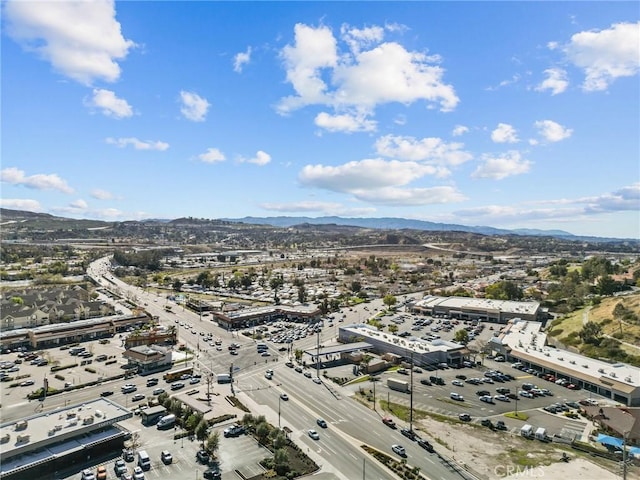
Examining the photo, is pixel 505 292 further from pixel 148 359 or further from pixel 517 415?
pixel 148 359

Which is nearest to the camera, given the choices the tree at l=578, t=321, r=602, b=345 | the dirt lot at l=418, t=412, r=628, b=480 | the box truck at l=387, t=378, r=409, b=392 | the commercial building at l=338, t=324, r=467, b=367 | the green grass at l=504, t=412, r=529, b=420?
the dirt lot at l=418, t=412, r=628, b=480

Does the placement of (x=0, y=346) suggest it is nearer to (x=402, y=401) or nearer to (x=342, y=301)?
(x=402, y=401)

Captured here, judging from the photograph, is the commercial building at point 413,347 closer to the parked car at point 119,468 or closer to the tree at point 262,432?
the tree at point 262,432

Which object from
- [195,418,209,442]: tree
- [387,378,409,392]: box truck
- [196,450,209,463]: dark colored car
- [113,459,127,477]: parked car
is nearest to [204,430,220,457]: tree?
[196,450,209,463]: dark colored car

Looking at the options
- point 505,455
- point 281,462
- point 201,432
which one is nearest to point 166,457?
point 201,432

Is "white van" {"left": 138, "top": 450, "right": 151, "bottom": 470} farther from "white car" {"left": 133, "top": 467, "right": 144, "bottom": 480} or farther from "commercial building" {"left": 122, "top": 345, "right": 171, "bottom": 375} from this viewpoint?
"commercial building" {"left": 122, "top": 345, "right": 171, "bottom": 375}

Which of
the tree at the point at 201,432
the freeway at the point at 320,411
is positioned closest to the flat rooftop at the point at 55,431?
the tree at the point at 201,432
